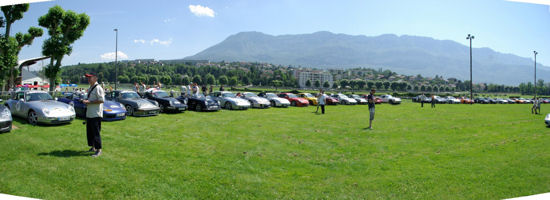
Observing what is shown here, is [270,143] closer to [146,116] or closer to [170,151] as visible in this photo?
[170,151]

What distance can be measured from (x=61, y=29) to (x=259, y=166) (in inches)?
850

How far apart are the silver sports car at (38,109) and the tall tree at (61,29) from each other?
11.1 metres

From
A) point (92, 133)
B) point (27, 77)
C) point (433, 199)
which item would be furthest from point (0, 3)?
point (27, 77)

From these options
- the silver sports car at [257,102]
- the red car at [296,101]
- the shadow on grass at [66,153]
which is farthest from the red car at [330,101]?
the shadow on grass at [66,153]

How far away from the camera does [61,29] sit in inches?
773

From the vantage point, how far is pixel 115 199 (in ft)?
12.3

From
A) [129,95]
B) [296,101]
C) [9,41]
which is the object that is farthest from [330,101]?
[9,41]

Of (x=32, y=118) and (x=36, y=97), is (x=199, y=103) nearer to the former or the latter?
(x=36, y=97)

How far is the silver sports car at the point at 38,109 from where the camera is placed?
8781 millimetres

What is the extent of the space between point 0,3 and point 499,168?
11.7m

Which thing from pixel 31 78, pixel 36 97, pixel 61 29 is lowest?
pixel 36 97

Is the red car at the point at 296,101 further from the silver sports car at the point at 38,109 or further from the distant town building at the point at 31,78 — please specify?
the distant town building at the point at 31,78

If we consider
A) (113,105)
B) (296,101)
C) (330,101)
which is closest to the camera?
(113,105)

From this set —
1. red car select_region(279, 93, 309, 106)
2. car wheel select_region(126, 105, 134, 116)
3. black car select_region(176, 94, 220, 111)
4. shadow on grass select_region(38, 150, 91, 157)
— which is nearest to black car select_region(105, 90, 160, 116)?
car wheel select_region(126, 105, 134, 116)
